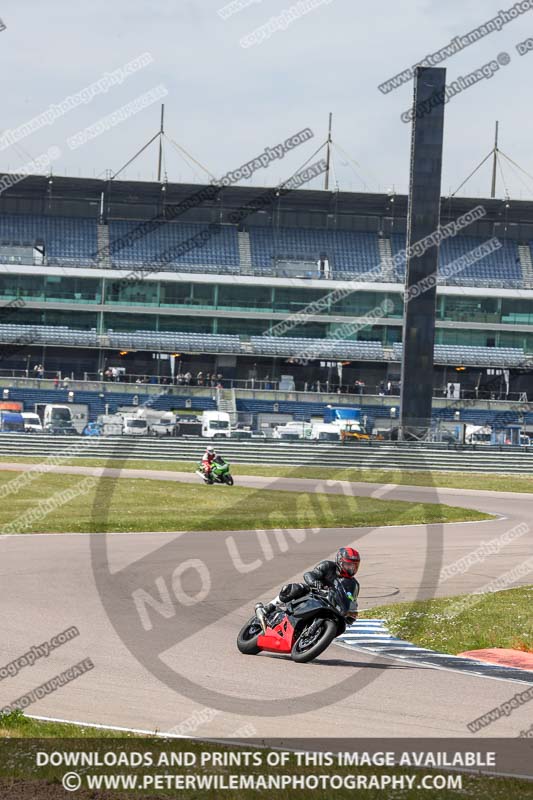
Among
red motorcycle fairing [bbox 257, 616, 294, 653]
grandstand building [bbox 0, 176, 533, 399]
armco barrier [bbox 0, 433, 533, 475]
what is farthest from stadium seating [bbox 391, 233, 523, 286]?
red motorcycle fairing [bbox 257, 616, 294, 653]

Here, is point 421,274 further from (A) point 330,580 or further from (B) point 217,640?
(A) point 330,580

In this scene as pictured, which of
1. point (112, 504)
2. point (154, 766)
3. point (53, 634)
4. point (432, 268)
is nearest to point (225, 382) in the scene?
point (432, 268)

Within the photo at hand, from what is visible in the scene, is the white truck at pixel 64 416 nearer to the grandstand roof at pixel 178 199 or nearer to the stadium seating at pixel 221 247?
the stadium seating at pixel 221 247

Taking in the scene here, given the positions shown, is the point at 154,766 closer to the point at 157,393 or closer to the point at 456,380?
the point at 157,393

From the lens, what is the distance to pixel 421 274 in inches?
2014

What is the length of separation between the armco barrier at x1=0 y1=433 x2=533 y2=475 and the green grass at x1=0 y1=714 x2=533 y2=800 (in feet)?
129

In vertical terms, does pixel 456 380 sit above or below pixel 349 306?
below

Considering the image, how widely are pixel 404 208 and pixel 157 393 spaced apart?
81.1ft

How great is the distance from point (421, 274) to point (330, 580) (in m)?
40.1

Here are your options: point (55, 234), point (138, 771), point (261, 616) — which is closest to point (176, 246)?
point (55, 234)

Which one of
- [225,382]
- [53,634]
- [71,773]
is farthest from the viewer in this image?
[225,382]

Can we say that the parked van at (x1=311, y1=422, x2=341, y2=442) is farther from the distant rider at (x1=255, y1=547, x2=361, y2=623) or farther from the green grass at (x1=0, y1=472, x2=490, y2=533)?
the distant rider at (x1=255, y1=547, x2=361, y2=623)

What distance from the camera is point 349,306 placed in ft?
253

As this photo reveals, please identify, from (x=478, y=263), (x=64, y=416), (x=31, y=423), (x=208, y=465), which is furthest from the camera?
(x=478, y=263)
